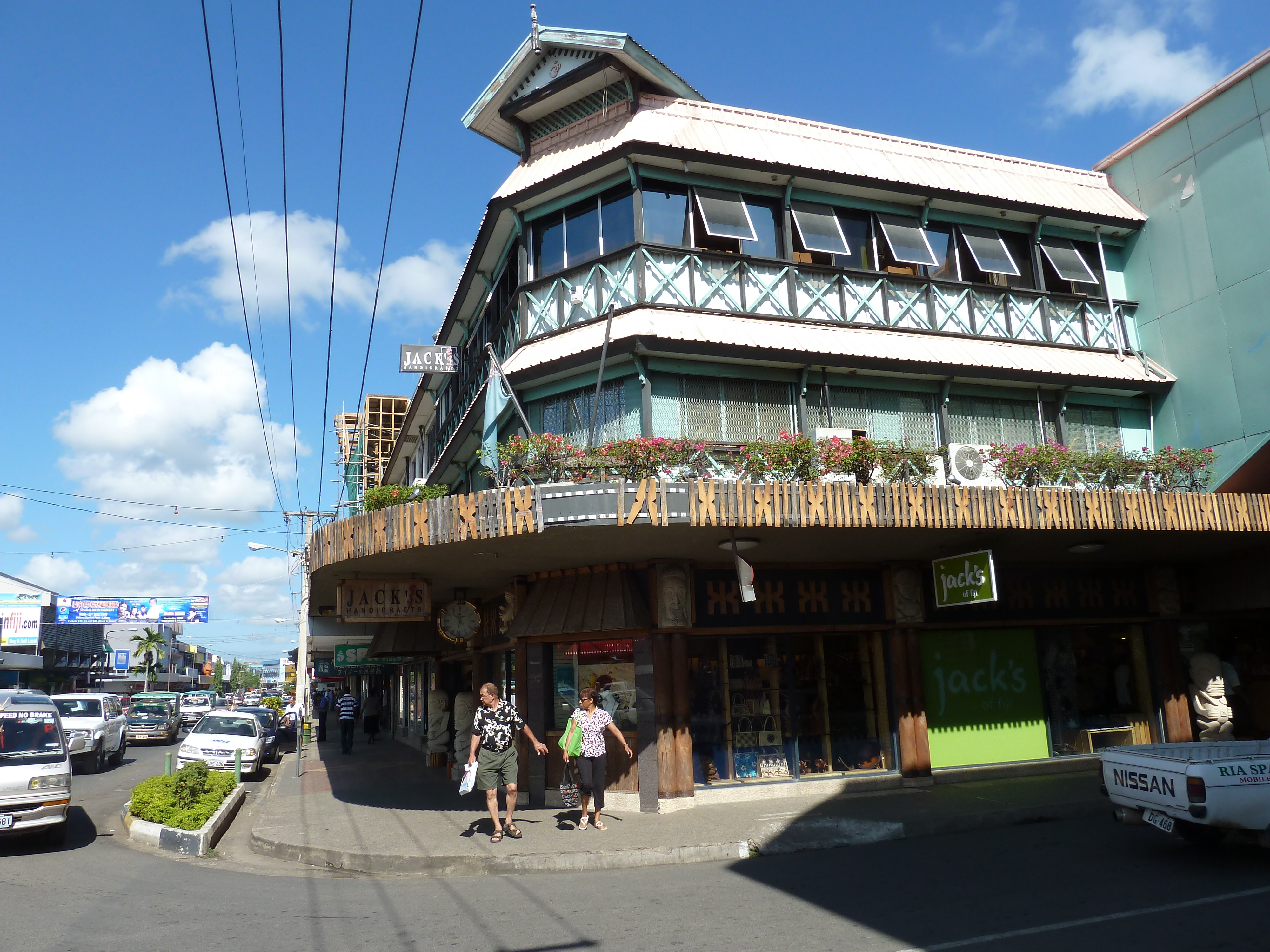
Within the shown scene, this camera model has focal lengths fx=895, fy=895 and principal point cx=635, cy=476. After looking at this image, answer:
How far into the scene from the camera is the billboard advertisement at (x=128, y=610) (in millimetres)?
56531

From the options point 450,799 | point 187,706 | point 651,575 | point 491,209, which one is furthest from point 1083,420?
point 187,706

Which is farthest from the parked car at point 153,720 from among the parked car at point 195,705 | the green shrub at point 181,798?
the green shrub at point 181,798

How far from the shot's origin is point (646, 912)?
765cm

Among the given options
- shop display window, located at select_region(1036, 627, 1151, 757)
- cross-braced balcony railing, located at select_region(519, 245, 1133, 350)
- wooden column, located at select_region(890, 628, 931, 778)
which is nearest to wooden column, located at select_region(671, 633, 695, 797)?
wooden column, located at select_region(890, 628, 931, 778)

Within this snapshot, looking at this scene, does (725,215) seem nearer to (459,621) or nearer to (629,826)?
(459,621)

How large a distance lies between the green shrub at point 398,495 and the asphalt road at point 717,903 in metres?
5.89

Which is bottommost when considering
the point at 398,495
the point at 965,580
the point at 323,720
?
the point at 323,720

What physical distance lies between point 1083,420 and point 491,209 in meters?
11.7

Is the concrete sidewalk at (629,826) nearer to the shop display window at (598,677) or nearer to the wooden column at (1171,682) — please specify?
the shop display window at (598,677)

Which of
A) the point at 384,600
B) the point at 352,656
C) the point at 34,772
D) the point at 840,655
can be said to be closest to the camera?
the point at 34,772

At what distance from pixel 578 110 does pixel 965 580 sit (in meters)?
10.4

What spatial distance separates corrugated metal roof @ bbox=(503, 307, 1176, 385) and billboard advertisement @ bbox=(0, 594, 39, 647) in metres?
52.5

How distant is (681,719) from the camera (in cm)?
1298

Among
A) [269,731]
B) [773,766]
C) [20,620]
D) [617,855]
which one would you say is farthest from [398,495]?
[20,620]
